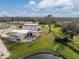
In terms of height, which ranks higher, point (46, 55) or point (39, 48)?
point (39, 48)

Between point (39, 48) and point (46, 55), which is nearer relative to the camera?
point (46, 55)

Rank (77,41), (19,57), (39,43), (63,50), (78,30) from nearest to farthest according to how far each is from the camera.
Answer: (19,57) < (63,50) < (77,41) < (39,43) < (78,30)

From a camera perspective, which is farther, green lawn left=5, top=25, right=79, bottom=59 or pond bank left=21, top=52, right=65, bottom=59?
green lawn left=5, top=25, right=79, bottom=59

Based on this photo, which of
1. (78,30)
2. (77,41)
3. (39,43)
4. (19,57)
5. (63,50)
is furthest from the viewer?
(78,30)

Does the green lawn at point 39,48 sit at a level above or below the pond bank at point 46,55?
above

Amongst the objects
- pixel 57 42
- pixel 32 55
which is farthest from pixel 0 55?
pixel 57 42

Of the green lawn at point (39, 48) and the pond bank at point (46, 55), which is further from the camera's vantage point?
the green lawn at point (39, 48)

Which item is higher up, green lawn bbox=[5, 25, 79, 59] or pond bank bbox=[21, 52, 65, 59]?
green lawn bbox=[5, 25, 79, 59]

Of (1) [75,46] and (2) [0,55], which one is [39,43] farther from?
(2) [0,55]
